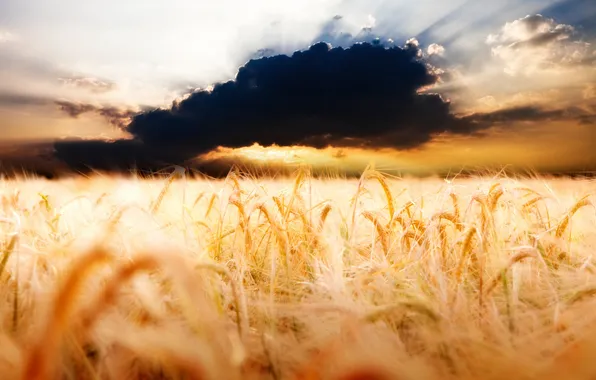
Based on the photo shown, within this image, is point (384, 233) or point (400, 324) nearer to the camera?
point (400, 324)

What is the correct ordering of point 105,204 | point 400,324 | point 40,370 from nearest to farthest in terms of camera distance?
point 40,370, point 400,324, point 105,204

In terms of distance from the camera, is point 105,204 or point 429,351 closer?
point 429,351

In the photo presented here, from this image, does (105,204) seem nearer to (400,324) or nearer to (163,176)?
(163,176)

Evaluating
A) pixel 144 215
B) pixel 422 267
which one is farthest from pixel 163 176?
pixel 422 267

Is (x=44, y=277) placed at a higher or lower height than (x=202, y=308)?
lower

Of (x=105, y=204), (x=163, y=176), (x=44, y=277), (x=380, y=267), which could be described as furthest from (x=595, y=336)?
(x=163, y=176)

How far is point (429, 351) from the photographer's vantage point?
2.81 feet

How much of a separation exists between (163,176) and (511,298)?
181 centimetres

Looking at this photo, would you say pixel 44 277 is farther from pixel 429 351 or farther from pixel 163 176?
pixel 163 176

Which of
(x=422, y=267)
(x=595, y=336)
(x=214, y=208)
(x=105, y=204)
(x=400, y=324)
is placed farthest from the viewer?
(x=214, y=208)

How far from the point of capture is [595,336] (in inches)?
25.3

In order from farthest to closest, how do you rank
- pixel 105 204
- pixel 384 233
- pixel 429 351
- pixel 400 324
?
pixel 105 204 → pixel 384 233 → pixel 400 324 → pixel 429 351

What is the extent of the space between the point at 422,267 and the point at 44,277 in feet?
3.57

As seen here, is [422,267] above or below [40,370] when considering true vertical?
below
